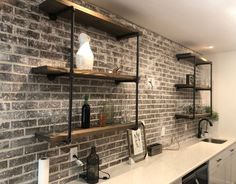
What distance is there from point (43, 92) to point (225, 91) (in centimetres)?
367

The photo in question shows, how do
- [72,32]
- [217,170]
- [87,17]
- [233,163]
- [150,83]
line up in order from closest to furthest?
[72,32] → [87,17] → [150,83] → [217,170] → [233,163]

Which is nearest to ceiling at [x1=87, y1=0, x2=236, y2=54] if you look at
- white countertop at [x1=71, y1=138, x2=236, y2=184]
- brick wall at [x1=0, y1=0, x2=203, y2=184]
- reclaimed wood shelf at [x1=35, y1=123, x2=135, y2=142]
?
brick wall at [x1=0, y1=0, x2=203, y2=184]

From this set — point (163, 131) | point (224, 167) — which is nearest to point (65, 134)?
point (163, 131)

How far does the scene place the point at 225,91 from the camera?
4.30m

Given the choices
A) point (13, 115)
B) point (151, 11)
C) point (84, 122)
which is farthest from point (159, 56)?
point (13, 115)

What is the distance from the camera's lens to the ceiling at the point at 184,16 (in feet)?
6.92

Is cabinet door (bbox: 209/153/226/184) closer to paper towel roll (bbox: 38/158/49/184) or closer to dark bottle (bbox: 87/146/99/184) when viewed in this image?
dark bottle (bbox: 87/146/99/184)

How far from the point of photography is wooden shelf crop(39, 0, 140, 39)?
1636mm

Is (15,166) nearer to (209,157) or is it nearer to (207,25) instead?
(209,157)

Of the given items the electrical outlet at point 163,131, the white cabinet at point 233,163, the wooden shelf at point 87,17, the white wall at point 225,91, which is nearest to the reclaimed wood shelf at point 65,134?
the wooden shelf at point 87,17

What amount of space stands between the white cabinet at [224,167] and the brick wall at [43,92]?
124cm

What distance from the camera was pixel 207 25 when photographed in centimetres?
274

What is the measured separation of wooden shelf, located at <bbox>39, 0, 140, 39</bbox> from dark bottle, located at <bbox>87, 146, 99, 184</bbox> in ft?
3.65

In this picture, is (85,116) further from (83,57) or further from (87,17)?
(87,17)
